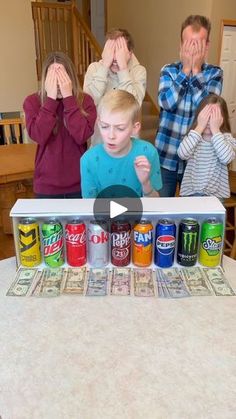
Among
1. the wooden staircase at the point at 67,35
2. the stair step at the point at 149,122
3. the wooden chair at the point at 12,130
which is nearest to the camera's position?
the wooden chair at the point at 12,130

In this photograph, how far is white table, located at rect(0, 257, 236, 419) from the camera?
0.66 m

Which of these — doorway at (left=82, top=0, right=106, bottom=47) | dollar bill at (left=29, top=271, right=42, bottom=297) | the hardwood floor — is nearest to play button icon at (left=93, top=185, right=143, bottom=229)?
dollar bill at (left=29, top=271, right=42, bottom=297)

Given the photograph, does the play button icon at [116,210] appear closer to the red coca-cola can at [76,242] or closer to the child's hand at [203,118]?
the red coca-cola can at [76,242]

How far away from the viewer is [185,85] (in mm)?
1670

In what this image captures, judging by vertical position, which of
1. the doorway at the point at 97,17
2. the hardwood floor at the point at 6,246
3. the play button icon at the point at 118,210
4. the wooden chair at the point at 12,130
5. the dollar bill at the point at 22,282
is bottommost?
the hardwood floor at the point at 6,246

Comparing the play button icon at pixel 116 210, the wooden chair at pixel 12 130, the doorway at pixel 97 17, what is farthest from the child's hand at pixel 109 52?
the doorway at pixel 97 17

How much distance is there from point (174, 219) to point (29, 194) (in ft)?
6.96

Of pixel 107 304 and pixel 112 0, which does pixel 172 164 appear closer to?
pixel 107 304

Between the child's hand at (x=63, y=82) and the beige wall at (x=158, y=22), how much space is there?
3.42m

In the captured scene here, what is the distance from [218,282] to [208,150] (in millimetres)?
702

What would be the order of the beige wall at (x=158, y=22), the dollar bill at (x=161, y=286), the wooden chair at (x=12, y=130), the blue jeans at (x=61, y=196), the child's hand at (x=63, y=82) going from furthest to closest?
the beige wall at (x=158, y=22) < the wooden chair at (x=12, y=130) < the blue jeans at (x=61, y=196) < the child's hand at (x=63, y=82) < the dollar bill at (x=161, y=286)

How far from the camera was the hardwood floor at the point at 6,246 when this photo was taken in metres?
2.61

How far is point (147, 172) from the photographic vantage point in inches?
45.3

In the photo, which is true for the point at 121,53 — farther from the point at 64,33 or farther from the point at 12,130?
the point at 64,33
